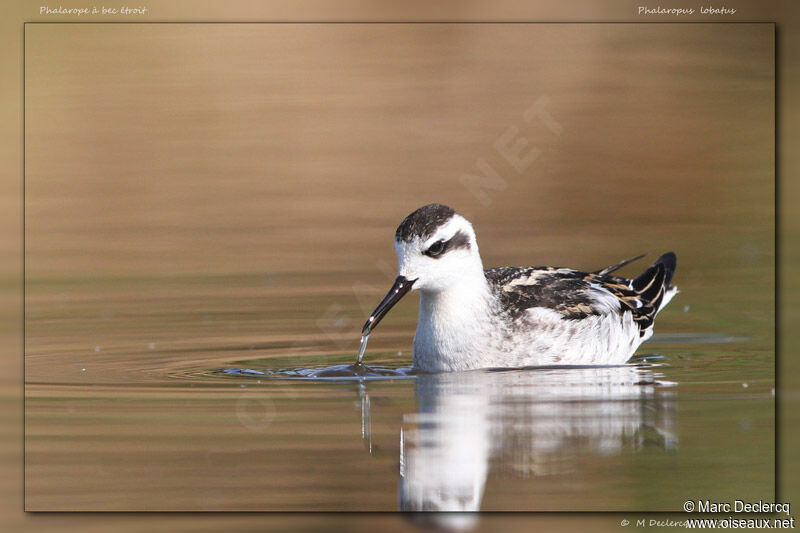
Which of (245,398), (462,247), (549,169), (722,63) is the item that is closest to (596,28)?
(549,169)

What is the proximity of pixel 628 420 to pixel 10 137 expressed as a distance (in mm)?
4549

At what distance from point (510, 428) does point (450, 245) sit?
7.00 ft

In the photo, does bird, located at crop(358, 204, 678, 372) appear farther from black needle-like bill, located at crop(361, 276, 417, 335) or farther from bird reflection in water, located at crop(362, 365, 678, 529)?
bird reflection in water, located at crop(362, 365, 678, 529)

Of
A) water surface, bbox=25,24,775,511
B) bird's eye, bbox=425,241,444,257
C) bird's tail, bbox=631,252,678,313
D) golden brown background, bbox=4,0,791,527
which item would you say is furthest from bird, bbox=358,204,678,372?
golden brown background, bbox=4,0,791,527

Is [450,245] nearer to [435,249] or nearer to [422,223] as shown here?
[435,249]

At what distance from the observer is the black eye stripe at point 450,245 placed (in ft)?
32.6

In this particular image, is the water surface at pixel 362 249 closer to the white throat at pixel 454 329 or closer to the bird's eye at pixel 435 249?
the white throat at pixel 454 329

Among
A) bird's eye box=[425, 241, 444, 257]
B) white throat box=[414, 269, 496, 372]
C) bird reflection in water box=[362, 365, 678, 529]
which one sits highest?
bird's eye box=[425, 241, 444, 257]

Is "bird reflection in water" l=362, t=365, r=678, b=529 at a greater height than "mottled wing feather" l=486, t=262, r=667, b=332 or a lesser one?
lesser

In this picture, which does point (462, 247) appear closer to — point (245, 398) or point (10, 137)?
point (245, 398)

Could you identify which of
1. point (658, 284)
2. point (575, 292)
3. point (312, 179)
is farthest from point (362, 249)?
point (575, 292)

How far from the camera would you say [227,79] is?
14.7m

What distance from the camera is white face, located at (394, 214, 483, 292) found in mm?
9891

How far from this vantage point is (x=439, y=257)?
9984mm
